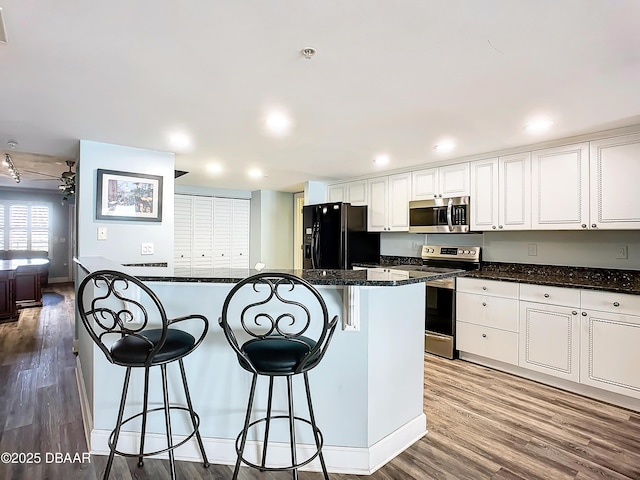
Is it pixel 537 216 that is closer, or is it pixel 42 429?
pixel 42 429

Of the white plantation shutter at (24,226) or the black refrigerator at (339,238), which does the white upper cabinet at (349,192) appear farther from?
the white plantation shutter at (24,226)

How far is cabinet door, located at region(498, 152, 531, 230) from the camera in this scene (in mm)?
3398

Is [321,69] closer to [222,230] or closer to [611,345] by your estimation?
[611,345]

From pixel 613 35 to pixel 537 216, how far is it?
6.64 feet

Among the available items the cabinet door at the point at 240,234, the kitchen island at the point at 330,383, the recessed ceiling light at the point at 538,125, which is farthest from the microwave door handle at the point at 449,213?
the cabinet door at the point at 240,234

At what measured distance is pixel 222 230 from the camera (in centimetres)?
655

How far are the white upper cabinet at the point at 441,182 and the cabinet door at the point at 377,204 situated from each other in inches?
17.1

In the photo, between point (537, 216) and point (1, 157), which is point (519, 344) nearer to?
point (537, 216)

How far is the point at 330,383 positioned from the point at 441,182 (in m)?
2.92

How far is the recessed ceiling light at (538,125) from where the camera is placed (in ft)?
8.79

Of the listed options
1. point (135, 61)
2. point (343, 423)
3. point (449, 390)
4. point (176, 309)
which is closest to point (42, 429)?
point (176, 309)

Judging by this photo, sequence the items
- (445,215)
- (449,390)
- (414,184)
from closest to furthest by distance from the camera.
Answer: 1. (449,390)
2. (445,215)
3. (414,184)

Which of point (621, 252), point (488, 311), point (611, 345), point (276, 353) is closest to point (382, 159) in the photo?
point (488, 311)

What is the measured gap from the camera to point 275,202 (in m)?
6.72
